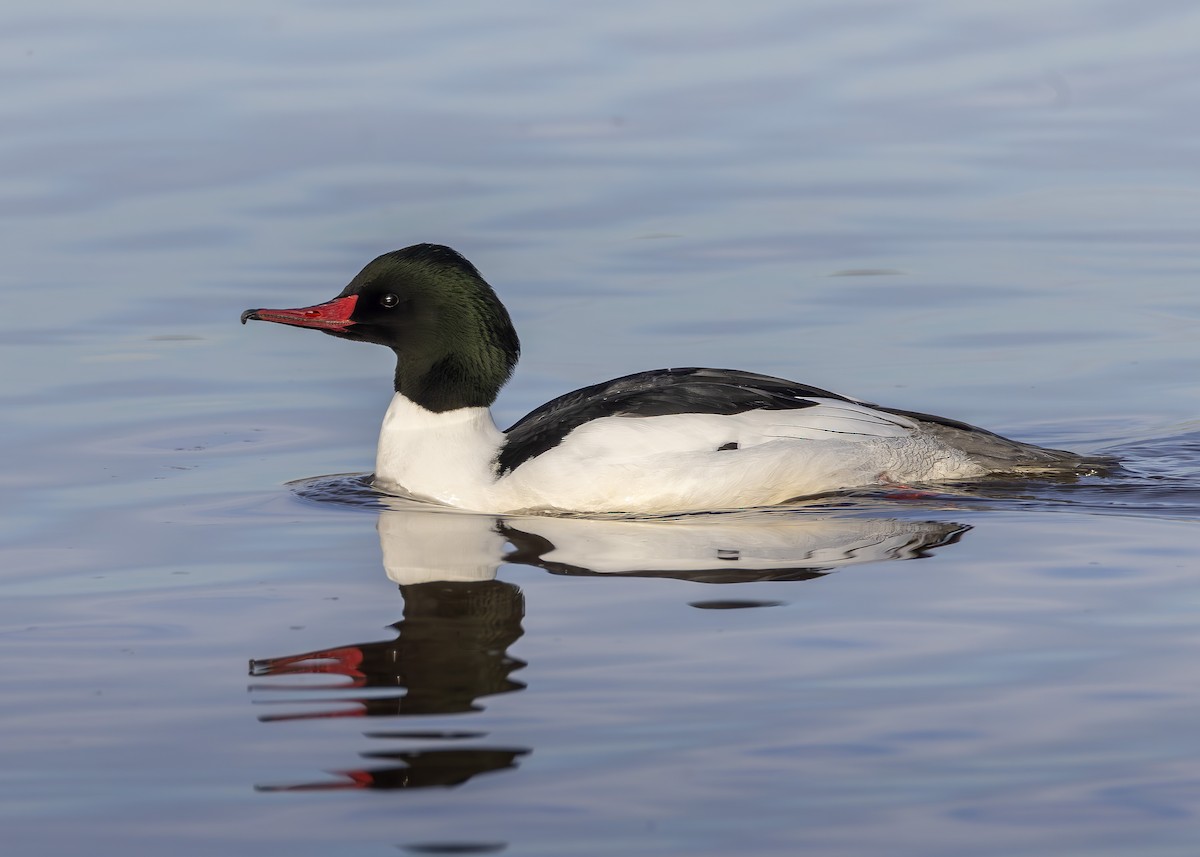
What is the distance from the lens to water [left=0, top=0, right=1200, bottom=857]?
191 inches

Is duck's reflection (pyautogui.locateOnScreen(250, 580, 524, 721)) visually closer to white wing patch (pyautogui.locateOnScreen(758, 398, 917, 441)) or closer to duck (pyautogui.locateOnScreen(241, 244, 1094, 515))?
duck (pyautogui.locateOnScreen(241, 244, 1094, 515))

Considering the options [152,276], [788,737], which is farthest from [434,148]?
[788,737]

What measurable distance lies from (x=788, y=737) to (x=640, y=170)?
31.7ft

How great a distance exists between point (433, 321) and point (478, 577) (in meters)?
1.97

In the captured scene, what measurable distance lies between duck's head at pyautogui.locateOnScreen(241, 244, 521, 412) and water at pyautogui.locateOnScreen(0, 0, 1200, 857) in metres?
0.62

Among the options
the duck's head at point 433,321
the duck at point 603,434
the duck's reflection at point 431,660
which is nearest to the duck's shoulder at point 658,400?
the duck at point 603,434

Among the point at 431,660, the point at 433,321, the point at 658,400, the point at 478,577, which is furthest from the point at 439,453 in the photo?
the point at 431,660

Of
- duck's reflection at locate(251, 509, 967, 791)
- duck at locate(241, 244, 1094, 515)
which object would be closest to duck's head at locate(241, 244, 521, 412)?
duck at locate(241, 244, 1094, 515)

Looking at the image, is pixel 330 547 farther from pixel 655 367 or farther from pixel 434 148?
pixel 434 148

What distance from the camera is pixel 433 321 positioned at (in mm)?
8531

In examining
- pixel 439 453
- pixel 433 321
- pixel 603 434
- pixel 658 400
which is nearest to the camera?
pixel 603 434

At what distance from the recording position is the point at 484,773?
486cm

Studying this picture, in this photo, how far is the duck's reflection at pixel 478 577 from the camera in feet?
16.7

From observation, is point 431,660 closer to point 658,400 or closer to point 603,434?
point 603,434
